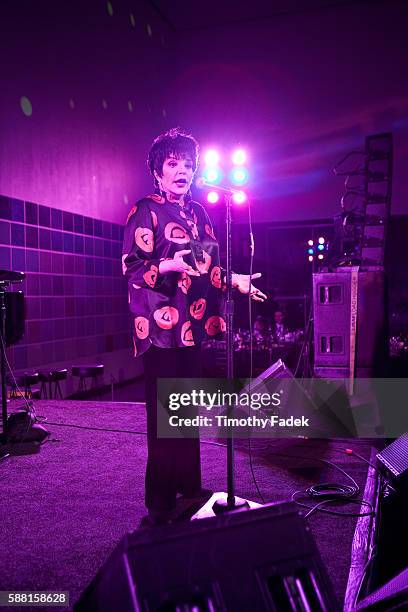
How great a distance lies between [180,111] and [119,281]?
3.99 meters

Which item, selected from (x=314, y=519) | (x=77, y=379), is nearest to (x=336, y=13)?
(x=77, y=379)

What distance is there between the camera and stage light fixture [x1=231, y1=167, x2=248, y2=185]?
8.22ft

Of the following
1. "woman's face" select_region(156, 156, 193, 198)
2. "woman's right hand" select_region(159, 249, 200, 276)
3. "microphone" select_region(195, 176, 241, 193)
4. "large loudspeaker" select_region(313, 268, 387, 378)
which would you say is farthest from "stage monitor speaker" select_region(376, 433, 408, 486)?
"large loudspeaker" select_region(313, 268, 387, 378)

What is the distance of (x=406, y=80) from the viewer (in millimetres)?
9180

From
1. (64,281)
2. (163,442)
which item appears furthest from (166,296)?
(64,281)

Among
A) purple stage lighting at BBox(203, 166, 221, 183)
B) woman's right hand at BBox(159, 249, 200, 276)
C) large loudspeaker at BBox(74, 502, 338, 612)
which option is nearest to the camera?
large loudspeaker at BBox(74, 502, 338, 612)

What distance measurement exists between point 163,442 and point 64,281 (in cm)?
503

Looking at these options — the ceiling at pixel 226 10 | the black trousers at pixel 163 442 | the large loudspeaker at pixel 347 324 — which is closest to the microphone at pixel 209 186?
the black trousers at pixel 163 442

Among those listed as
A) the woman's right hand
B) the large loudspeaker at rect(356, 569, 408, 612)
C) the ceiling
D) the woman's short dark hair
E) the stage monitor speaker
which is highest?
the ceiling

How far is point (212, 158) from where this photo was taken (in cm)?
254

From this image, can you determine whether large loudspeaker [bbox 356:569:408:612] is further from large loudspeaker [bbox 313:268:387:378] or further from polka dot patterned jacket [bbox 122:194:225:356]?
large loudspeaker [bbox 313:268:387:378]

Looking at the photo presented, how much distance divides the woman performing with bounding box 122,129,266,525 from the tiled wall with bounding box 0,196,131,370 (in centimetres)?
382

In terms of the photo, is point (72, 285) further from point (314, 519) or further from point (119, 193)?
point (314, 519)

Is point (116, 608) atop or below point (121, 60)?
below
